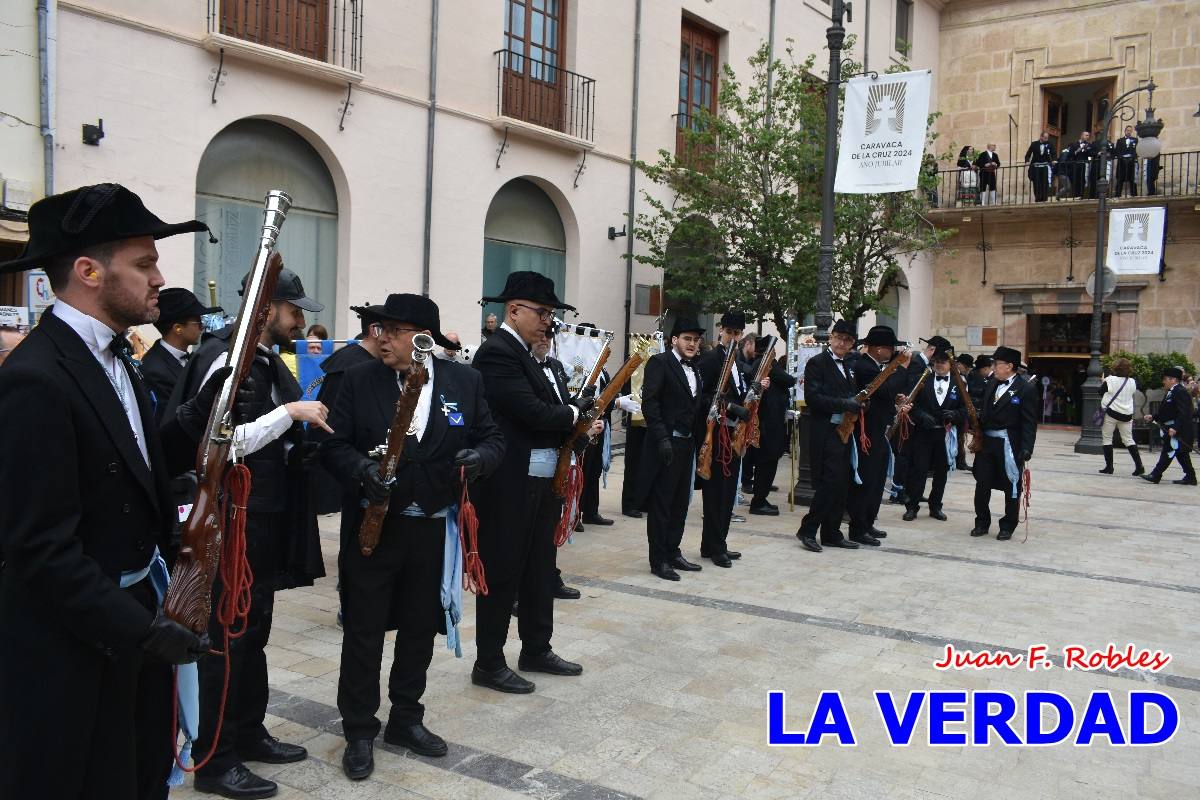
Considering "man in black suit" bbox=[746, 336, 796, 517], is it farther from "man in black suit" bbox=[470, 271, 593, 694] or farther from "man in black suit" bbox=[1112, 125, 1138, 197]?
"man in black suit" bbox=[1112, 125, 1138, 197]

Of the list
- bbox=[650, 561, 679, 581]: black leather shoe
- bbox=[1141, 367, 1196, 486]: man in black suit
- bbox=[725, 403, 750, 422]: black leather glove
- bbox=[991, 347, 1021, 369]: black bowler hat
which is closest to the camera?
bbox=[650, 561, 679, 581]: black leather shoe

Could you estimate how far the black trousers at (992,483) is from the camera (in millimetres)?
9562

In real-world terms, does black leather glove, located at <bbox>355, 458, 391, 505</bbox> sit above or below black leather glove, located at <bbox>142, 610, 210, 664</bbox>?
above

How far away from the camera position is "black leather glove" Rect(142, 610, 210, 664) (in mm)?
2225

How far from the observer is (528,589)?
514 cm

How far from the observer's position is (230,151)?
39.3ft

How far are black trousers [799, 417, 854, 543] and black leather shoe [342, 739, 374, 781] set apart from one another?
18.2ft

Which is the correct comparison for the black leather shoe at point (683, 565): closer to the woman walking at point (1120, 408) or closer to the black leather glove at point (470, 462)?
the black leather glove at point (470, 462)

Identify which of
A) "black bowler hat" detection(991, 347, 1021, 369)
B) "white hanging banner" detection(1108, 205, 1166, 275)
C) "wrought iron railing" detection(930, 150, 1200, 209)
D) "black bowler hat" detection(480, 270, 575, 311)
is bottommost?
"black bowler hat" detection(991, 347, 1021, 369)

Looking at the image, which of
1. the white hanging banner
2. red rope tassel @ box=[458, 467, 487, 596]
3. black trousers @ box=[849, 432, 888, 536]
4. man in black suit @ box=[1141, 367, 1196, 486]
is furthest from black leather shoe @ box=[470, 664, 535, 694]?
the white hanging banner

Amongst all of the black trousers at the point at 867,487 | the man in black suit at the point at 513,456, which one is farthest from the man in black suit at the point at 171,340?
the black trousers at the point at 867,487

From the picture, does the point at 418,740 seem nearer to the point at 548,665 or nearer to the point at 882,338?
the point at 548,665

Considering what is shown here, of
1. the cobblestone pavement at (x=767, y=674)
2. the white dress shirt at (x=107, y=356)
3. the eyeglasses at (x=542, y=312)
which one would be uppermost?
the eyeglasses at (x=542, y=312)

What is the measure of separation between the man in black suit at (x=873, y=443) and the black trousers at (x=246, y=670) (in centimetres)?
633
